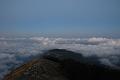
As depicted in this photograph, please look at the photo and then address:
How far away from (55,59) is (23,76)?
151ft

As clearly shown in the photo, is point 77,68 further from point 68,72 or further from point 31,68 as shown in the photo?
point 31,68

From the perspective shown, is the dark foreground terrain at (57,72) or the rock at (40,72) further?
the dark foreground terrain at (57,72)

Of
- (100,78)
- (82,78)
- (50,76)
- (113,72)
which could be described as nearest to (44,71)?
(50,76)

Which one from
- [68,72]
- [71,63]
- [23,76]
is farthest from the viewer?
[71,63]

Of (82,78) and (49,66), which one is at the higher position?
(49,66)

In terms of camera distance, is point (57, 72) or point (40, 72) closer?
point (40, 72)

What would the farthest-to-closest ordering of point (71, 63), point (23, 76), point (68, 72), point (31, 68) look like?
1. point (71, 63)
2. point (68, 72)
3. point (31, 68)
4. point (23, 76)

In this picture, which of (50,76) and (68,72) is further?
(68,72)

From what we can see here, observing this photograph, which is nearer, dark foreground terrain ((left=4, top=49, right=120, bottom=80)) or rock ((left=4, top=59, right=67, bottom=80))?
rock ((left=4, top=59, right=67, bottom=80))

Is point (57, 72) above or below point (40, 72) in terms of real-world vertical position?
below

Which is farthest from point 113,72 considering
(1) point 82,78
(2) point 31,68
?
(2) point 31,68

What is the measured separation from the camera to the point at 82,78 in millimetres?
155500

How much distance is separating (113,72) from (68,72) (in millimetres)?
42870

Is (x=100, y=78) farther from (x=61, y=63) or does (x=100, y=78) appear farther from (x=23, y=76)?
(x=23, y=76)
